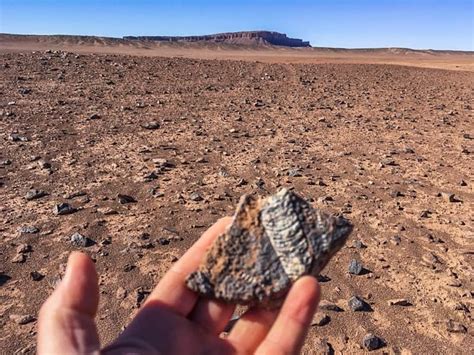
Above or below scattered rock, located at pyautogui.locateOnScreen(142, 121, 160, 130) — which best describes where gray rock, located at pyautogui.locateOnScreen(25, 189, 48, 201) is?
below

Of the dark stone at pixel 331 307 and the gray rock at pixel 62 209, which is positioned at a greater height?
the gray rock at pixel 62 209

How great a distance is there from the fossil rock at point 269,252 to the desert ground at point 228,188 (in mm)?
1365

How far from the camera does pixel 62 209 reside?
20.0ft

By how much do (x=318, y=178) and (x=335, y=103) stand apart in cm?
699

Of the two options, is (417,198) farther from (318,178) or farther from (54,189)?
(54,189)

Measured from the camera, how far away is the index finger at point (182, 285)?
316cm

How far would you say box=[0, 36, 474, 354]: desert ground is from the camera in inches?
181

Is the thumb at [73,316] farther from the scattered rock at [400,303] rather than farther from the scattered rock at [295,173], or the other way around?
the scattered rock at [295,173]

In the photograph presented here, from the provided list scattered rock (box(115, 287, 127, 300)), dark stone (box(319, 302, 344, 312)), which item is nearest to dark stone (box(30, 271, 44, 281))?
scattered rock (box(115, 287, 127, 300))

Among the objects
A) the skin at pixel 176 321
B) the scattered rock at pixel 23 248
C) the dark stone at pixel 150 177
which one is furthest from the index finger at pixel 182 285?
the dark stone at pixel 150 177

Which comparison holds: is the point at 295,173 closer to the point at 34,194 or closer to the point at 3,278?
the point at 34,194

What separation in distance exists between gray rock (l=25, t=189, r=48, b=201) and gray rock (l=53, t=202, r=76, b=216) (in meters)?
0.48

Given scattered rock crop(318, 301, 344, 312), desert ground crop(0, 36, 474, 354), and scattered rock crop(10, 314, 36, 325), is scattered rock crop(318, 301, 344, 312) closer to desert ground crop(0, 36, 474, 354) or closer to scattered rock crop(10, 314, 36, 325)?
desert ground crop(0, 36, 474, 354)

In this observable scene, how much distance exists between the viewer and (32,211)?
612cm
